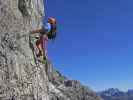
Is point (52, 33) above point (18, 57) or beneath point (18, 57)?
above

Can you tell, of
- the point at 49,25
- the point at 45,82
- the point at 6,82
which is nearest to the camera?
the point at 6,82

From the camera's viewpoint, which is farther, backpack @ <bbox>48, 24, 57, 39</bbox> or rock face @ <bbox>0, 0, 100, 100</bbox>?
backpack @ <bbox>48, 24, 57, 39</bbox>

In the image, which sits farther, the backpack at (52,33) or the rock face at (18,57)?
the backpack at (52,33)

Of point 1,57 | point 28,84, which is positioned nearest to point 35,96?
point 28,84

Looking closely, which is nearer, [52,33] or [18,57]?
[18,57]

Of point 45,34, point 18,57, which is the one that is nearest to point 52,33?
point 45,34

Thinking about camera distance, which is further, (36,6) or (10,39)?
(36,6)

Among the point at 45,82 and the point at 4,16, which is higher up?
the point at 4,16

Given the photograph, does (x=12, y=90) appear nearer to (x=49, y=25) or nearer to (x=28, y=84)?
(x=28, y=84)

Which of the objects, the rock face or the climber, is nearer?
the rock face

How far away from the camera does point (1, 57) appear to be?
2006cm

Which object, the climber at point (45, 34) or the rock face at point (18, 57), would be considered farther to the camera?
the climber at point (45, 34)

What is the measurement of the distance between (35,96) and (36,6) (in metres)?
7.56

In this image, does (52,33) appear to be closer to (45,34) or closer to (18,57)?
(45,34)
